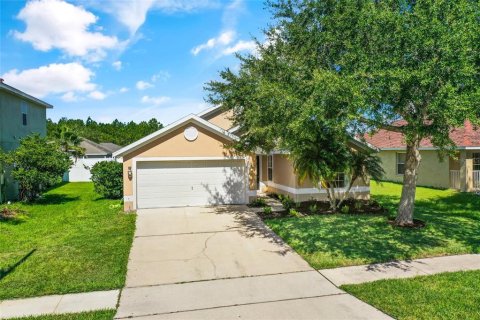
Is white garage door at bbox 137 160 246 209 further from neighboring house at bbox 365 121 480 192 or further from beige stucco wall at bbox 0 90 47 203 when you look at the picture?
neighboring house at bbox 365 121 480 192

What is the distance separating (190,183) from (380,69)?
10265 millimetres

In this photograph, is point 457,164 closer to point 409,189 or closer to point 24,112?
point 409,189

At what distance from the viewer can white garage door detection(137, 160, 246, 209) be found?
1534 centimetres

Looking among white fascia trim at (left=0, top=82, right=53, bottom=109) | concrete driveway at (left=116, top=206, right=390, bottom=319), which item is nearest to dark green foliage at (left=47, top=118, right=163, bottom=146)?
white fascia trim at (left=0, top=82, right=53, bottom=109)

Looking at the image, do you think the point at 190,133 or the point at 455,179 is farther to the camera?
the point at 455,179

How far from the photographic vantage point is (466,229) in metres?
11.0

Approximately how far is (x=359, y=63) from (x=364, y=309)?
5.13m

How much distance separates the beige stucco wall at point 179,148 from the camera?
1504 cm

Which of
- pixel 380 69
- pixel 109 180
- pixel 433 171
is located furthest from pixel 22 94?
pixel 433 171

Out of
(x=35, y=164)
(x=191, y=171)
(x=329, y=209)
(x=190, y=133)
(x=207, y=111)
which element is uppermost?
(x=207, y=111)

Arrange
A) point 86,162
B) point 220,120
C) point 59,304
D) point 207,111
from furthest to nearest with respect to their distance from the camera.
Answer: point 86,162, point 220,120, point 207,111, point 59,304

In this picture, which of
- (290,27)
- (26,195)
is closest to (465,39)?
(290,27)

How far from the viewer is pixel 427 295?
20.3 ft

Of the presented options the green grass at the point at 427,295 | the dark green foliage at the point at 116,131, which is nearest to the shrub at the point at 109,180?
the green grass at the point at 427,295
